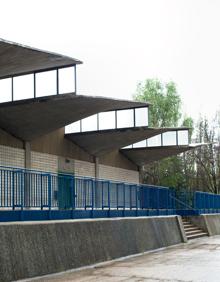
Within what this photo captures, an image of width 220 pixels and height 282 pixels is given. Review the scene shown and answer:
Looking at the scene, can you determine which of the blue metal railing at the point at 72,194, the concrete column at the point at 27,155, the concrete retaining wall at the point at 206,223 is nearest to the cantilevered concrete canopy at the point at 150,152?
the concrete retaining wall at the point at 206,223

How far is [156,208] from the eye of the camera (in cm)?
2430

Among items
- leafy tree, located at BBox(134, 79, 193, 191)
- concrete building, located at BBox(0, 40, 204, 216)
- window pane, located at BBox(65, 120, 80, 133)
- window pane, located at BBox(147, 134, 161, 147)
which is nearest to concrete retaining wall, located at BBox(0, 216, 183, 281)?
concrete building, located at BBox(0, 40, 204, 216)

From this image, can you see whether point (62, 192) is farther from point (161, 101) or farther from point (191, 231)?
point (161, 101)

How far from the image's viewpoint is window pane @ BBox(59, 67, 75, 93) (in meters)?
19.1

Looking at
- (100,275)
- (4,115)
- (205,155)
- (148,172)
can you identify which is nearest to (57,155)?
(4,115)

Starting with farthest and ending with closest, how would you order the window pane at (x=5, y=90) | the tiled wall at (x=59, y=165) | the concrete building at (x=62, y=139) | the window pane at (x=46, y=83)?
the tiled wall at (x=59, y=165) → the window pane at (x=5, y=90) → the window pane at (x=46, y=83) → the concrete building at (x=62, y=139)

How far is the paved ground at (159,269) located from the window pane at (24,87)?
7395 mm

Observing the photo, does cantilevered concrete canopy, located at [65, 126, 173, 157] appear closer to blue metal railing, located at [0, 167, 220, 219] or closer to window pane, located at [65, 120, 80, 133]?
window pane, located at [65, 120, 80, 133]

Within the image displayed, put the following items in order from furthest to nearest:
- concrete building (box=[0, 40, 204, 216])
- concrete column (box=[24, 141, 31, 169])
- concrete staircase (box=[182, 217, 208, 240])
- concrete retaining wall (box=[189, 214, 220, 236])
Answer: concrete retaining wall (box=[189, 214, 220, 236])
concrete staircase (box=[182, 217, 208, 240])
concrete column (box=[24, 141, 31, 169])
concrete building (box=[0, 40, 204, 216])

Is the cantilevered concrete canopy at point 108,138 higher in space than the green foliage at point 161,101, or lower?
lower

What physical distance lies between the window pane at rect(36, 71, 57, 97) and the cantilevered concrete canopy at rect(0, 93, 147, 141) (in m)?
0.32

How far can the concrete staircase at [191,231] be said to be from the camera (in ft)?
87.1

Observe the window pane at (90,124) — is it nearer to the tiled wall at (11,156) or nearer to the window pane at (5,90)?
the tiled wall at (11,156)

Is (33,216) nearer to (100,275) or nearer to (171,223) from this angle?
(100,275)
